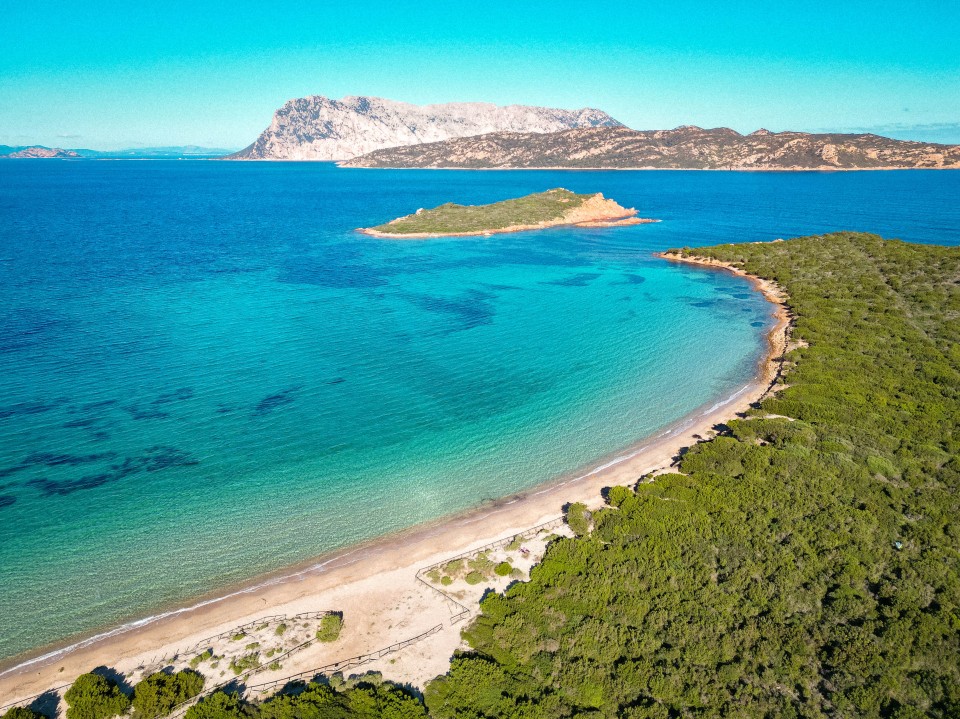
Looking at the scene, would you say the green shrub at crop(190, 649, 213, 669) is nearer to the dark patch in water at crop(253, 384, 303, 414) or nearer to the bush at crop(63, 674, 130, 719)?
the bush at crop(63, 674, 130, 719)

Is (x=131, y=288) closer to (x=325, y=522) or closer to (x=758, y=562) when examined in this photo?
(x=325, y=522)

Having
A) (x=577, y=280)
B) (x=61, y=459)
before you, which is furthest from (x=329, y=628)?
(x=577, y=280)

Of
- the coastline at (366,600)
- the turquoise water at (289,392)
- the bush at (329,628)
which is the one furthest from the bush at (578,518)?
the bush at (329,628)

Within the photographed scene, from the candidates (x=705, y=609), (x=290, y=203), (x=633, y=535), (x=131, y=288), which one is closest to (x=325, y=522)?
(x=633, y=535)

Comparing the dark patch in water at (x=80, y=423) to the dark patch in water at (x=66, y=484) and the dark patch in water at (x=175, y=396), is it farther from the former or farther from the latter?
the dark patch in water at (x=66, y=484)

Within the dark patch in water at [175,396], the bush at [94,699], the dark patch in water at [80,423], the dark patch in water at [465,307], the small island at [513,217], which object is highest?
the small island at [513,217]

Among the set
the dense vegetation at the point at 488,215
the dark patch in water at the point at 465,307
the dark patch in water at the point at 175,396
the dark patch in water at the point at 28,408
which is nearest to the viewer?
the dark patch in water at the point at 28,408

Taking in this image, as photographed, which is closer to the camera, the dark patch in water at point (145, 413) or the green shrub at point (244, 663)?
the green shrub at point (244, 663)

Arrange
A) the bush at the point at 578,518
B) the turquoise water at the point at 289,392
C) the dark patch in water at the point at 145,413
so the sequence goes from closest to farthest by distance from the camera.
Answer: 1. the turquoise water at the point at 289,392
2. the bush at the point at 578,518
3. the dark patch in water at the point at 145,413

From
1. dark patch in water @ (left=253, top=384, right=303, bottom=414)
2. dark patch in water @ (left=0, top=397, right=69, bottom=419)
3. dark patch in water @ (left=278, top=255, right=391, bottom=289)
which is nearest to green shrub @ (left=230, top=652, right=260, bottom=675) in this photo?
dark patch in water @ (left=253, top=384, right=303, bottom=414)
